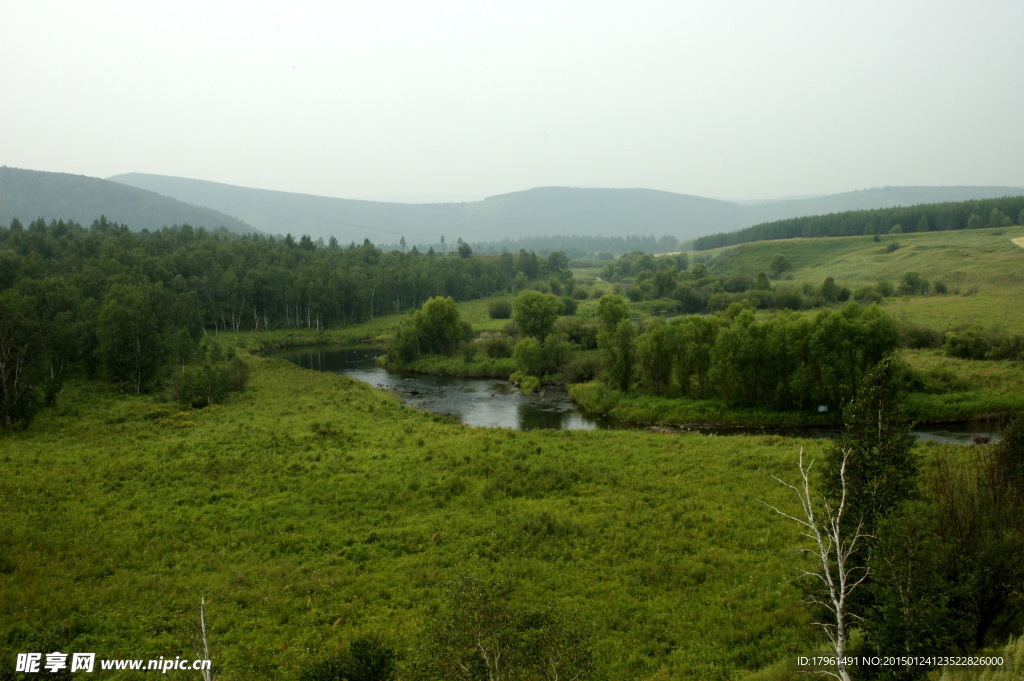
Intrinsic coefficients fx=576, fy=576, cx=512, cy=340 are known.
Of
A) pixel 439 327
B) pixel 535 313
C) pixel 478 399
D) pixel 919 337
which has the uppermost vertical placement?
pixel 535 313

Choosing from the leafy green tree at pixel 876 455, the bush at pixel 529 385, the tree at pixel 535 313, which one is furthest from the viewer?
the tree at pixel 535 313

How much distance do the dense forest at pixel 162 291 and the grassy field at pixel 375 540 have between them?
907cm

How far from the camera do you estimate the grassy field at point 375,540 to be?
677 inches

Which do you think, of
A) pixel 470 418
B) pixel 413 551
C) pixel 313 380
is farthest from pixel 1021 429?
pixel 313 380

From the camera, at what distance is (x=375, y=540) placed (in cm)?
2466

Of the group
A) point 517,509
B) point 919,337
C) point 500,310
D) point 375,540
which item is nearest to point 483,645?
point 375,540

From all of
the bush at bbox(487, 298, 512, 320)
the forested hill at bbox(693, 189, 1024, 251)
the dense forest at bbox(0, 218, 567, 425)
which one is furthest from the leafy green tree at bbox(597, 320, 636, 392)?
the forested hill at bbox(693, 189, 1024, 251)

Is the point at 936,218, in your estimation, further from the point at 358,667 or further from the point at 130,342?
the point at 358,667

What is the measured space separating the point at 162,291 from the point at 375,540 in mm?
64589

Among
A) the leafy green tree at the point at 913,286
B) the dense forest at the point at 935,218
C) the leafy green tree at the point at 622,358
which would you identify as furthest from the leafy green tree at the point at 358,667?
the dense forest at the point at 935,218

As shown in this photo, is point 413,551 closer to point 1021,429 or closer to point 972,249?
point 1021,429

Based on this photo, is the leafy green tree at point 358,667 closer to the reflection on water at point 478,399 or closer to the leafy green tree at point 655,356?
the reflection on water at point 478,399

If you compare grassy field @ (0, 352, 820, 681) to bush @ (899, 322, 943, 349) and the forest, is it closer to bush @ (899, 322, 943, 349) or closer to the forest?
the forest

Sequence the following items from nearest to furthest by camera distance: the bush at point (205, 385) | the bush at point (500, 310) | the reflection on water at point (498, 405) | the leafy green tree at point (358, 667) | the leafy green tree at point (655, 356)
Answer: the leafy green tree at point (358, 667) < the reflection on water at point (498, 405) < the bush at point (205, 385) < the leafy green tree at point (655, 356) < the bush at point (500, 310)
